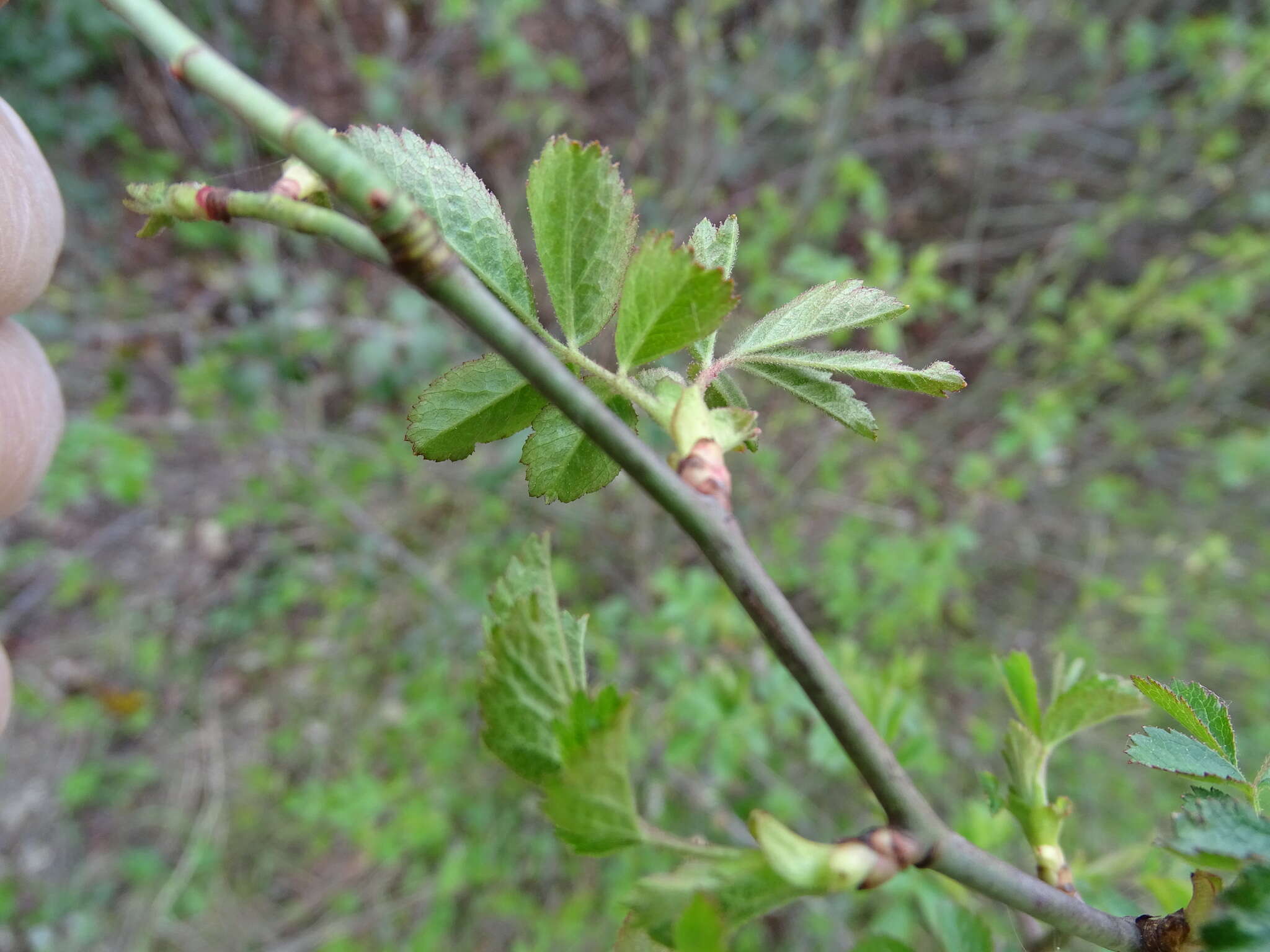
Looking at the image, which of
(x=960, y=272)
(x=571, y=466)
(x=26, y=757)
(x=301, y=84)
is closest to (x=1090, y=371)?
(x=960, y=272)

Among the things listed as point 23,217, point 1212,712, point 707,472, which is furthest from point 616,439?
point 23,217

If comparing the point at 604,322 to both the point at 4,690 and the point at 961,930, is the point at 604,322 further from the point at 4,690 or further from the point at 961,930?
the point at 4,690

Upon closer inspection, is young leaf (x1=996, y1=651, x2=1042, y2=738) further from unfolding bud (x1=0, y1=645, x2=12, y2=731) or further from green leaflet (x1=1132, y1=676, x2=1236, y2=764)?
unfolding bud (x1=0, y1=645, x2=12, y2=731)

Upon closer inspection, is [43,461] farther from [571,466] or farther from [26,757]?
[26,757]

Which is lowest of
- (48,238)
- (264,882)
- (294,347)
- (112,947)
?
(264,882)

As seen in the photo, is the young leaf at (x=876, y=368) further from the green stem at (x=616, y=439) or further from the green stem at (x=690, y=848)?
the green stem at (x=690, y=848)

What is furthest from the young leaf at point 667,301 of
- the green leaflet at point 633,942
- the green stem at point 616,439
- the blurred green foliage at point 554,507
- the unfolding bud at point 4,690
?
the blurred green foliage at point 554,507
